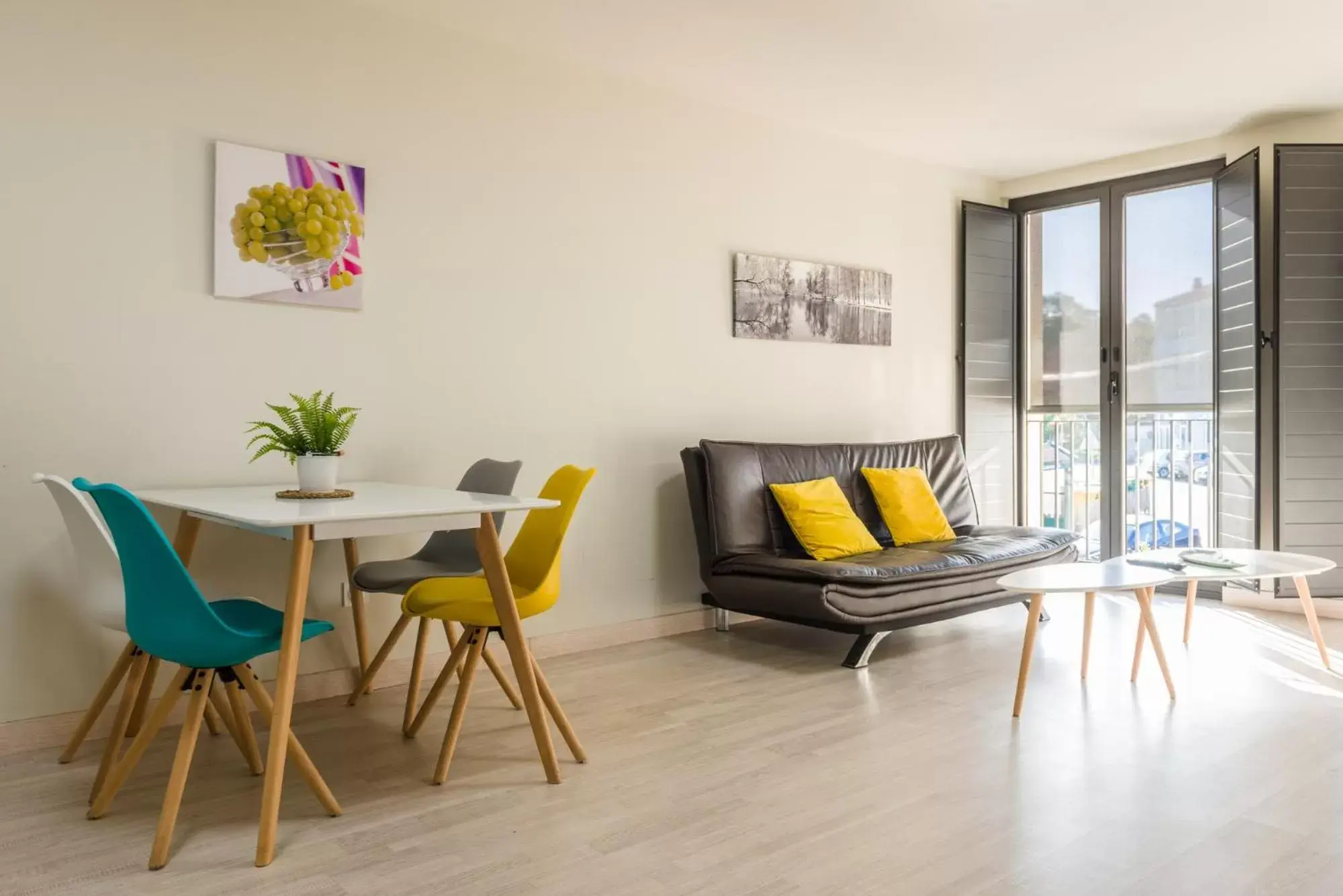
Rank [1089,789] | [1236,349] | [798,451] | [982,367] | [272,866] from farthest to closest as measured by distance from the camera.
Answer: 1. [982,367]
2. [1236,349]
3. [798,451]
4. [1089,789]
5. [272,866]

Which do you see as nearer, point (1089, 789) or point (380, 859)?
point (380, 859)

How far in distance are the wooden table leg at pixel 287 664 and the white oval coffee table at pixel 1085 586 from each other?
88.2 inches

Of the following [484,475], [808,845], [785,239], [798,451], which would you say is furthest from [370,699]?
[785,239]

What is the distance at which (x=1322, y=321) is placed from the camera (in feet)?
16.2

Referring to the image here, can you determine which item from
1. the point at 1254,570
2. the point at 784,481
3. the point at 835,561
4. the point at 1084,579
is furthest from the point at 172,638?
the point at 1254,570

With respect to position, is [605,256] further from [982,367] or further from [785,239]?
[982,367]

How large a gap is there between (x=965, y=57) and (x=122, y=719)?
4055mm

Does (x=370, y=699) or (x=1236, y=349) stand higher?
(x=1236, y=349)

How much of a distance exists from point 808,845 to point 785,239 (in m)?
3.60

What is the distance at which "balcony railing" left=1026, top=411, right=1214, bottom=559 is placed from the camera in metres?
5.74

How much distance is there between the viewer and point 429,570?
338cm

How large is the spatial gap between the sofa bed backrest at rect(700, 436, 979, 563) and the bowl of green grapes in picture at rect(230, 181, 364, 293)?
178 cm

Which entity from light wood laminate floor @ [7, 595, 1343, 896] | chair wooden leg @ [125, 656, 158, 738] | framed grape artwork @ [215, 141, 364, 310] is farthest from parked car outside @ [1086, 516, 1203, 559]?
chair wooden leg @ [125, 656, 158, 738]

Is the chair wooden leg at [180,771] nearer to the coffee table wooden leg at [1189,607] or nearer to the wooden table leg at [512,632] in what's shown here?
the wooden table leg at [512,632]
